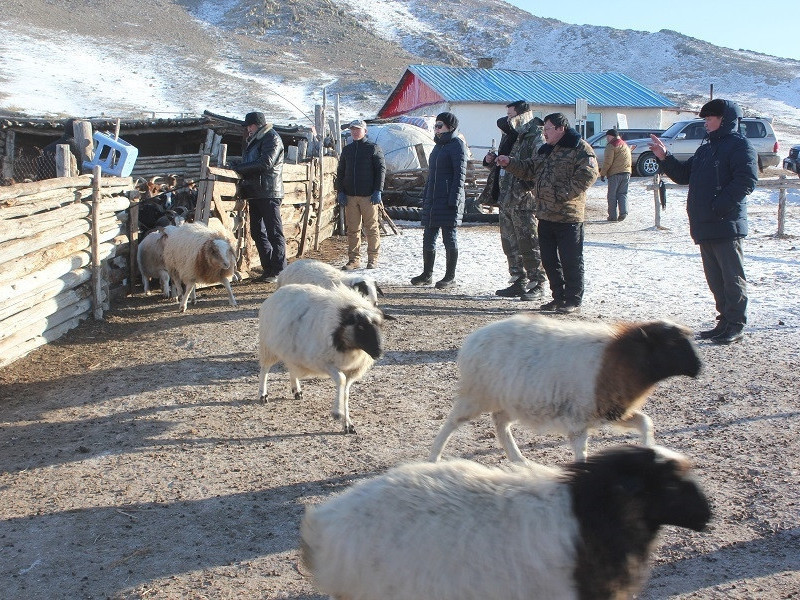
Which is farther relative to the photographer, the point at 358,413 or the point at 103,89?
the point at 103,89

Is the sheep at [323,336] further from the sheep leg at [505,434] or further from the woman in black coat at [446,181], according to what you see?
the woman in black coat at [446,181]

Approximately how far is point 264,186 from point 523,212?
12.0 feet

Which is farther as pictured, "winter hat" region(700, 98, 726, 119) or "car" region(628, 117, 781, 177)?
"car" region(628, 117, 781, 177)

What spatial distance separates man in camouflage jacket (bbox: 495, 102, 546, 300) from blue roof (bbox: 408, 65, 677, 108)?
100ft

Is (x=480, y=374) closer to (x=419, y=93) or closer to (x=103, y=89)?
(x=419, y=93)

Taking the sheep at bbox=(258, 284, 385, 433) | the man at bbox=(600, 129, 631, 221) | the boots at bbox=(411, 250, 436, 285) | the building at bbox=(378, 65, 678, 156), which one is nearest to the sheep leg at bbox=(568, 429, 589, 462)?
the sheep at bbox=(258, 284, 385, 433)

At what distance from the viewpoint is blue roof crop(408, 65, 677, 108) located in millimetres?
40500

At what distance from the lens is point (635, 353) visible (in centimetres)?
450

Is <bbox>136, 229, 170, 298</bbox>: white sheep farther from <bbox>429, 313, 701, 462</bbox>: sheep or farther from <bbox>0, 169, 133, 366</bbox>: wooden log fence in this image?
<bbox>429, 313, 701, 462</bbox>: sheep

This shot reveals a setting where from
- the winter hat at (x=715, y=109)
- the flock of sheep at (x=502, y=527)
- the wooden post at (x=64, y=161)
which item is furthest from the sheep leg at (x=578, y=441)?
the wooden post at (x=64, y=161)

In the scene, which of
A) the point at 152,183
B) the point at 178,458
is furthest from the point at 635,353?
the point at 152,183

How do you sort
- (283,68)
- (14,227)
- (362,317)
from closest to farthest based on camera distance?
(362,317) < (14,227) < (283,68)

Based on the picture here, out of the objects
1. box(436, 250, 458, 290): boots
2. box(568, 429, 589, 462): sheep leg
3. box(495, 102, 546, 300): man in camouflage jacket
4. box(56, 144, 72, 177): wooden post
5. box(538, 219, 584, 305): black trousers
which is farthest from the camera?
box(436, 250, 458, 290): boots

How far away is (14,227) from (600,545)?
6457mm
